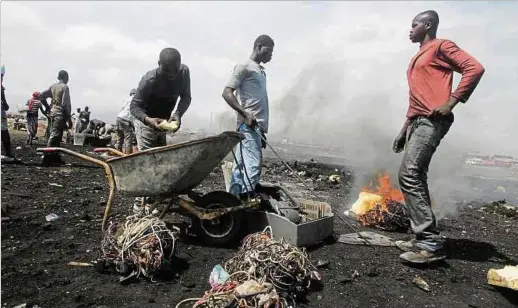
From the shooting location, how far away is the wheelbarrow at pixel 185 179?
3.39 metres

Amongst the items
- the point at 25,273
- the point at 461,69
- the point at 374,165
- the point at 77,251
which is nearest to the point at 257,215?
the point at 77,251

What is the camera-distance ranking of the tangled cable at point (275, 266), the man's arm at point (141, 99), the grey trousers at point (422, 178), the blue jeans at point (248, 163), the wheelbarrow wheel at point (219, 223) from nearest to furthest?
the tangled cable at point (275, 266) < the grey trousers at point (422, 178) < the wheelbarrow wheel at point (219, 223) < the blue jeans at point (248, 163) < the man's arm at point (141, 99)

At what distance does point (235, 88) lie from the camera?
4.16 m

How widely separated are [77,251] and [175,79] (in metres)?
2.17

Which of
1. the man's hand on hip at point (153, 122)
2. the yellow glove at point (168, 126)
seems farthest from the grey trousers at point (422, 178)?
the man's hand on hip at point (153, 122)

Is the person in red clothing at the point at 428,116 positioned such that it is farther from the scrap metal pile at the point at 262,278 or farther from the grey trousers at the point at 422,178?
the scrap metal pile at the point at 262,278

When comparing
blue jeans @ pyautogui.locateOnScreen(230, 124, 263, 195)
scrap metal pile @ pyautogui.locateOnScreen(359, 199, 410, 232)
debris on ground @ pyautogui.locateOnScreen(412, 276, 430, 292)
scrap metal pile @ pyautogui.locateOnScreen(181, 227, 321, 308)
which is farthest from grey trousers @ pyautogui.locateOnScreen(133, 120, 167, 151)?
debris on ground @ pyautogui.locateOnScreen(412, 276, 430, 292)

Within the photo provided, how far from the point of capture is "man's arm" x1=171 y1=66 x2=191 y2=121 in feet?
14.7

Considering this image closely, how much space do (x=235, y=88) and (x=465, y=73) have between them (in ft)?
7.73

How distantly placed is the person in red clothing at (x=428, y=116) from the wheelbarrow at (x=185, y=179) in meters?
1.60

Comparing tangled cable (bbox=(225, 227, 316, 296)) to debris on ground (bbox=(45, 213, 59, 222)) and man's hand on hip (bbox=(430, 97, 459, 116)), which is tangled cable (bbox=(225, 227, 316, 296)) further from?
debris on ground (bbox=(45, 213, 59, 222))

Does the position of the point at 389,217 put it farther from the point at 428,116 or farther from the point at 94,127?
the point at 94,127

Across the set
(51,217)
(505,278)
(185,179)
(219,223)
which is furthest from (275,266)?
(51,217)

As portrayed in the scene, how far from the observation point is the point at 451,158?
11.9 metres
